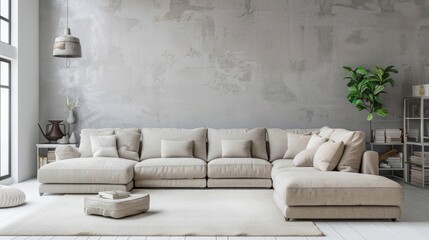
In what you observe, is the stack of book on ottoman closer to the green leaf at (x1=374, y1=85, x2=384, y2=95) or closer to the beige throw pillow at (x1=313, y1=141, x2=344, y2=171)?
the beige throw pillow at (x1=313, y1=141, x2=344, y2=171)

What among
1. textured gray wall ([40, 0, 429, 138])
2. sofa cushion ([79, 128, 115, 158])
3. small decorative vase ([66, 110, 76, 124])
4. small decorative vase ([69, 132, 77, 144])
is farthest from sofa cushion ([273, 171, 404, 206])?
small decorative vase ([66, 110, 76, 124])

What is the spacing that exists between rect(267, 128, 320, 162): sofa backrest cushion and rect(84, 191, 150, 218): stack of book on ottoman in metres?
2.85

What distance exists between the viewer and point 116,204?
484 centimetres

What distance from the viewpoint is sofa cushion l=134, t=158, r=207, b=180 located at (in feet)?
22.1

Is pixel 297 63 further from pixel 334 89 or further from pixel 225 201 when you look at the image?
pixel 225 201

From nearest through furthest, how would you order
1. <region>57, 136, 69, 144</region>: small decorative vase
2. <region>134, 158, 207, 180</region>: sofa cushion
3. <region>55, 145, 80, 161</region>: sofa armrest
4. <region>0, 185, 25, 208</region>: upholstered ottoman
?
<region>0, 185, 25, 208</region>: upholstered ottoman, <region>134, 158, 207, 180</region>: sofa cushion, <region>55, 145, 80, 161</region>: sofa armrest, <region>57, 136, 69, 144</region>: small decorative vase

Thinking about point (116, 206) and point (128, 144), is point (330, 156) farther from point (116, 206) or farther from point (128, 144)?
point (128, 144)

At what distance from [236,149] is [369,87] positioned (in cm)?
239

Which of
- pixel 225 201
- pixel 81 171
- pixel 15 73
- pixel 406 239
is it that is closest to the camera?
pixel 406 239

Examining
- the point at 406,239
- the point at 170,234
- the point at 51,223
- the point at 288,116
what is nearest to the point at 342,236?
the point at 406,239

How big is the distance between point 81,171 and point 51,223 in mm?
1635

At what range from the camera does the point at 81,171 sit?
633cm

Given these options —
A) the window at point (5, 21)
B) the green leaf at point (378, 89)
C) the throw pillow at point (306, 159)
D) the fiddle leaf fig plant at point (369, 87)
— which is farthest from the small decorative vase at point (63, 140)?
the green leaf at point (378, 89)

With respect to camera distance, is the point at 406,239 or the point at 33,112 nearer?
the point at 406,239
